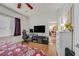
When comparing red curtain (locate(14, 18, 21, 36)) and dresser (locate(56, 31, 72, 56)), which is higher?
red curtain (locate(14, 18, 21, 36))

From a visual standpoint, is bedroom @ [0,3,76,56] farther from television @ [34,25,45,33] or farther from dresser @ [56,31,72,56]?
dresser @ [56,31,72,56]

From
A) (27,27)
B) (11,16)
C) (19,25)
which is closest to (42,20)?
(27,27)

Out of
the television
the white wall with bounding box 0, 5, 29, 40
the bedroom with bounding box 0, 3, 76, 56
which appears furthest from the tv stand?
the white wall with bounding box 0, 5, 29, 40

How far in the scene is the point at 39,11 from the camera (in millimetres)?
1996

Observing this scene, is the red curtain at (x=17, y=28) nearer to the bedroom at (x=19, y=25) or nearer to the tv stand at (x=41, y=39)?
the bedroom at (x=19, y=25)

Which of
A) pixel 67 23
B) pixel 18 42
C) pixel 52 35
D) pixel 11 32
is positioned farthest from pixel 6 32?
pixel 67 23

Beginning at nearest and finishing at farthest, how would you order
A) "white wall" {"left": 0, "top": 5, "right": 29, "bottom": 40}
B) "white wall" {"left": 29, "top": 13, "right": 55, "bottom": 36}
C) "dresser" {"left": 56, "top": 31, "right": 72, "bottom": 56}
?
"white wall" {"left": 0, "top": 5, "right": 29, "bottom": 40} < "white wall" {"left": 29, "top": 13, "right": 55, "bottom": 36} < "dresser" {"left": 56, "top": 31, "right": 72, "bottom": 56}

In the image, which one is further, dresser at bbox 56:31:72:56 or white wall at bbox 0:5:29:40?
dresser at bbox 56:31:72:56

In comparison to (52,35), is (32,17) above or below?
above

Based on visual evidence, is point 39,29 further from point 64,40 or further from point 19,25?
point 64,40

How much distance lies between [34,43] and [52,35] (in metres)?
0.37

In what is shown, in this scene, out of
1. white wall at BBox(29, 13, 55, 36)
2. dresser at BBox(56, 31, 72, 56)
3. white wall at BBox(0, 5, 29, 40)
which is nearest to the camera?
Answer: white wall at BBox(0, 5, 29, 40)

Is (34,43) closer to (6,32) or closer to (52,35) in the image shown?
(52,35)

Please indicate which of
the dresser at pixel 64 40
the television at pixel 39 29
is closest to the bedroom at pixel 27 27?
the television at pixel 39 29
